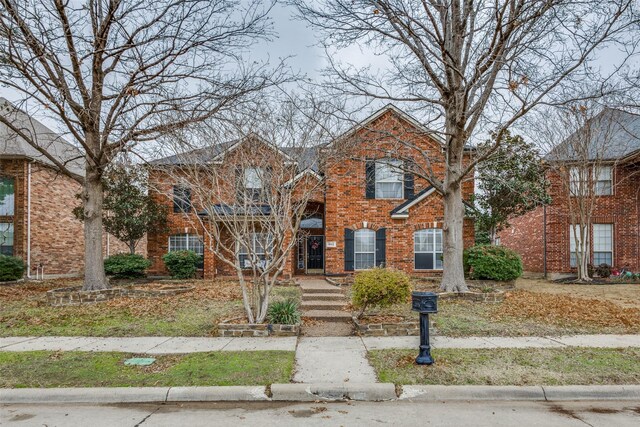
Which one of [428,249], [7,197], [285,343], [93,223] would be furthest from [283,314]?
[7,197]

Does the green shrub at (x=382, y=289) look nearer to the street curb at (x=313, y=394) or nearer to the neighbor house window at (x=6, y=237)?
the street curb at (x=313, y=394)

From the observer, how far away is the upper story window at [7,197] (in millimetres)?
20625

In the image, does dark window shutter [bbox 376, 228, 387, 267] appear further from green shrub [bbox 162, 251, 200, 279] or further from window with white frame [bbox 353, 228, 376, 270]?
green shrub [bbox 162, 251, 200, 279]

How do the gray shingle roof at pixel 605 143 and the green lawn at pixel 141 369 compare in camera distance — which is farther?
the gray shingle roof at pixel 605 143

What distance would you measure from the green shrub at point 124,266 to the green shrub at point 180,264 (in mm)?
995

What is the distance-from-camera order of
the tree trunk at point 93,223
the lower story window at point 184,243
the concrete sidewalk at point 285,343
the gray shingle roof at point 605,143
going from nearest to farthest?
the concrete sidewalk at point 285,343, the tree trunk at point 93,223, the gray shingle roof at point 605,143, the lower story window at point 184,243

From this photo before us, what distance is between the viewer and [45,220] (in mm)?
21672

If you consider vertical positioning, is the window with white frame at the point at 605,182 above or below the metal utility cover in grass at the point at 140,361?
above

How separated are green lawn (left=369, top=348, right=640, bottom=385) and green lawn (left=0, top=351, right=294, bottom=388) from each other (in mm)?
1617

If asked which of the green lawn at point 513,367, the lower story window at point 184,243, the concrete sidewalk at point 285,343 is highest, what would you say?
the lower story window at point 184,243

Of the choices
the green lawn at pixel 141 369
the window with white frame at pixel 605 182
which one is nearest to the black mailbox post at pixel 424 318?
the green lawn at pixel 141 369

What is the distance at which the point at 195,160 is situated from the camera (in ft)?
33.2

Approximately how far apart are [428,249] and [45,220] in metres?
18.5

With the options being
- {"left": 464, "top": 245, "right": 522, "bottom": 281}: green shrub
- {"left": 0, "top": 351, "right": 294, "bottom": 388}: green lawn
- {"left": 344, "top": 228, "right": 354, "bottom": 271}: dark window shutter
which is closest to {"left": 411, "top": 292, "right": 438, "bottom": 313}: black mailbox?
{"left": 0, "top": 351, "right": 294, "bottom": 388}: green lawn
